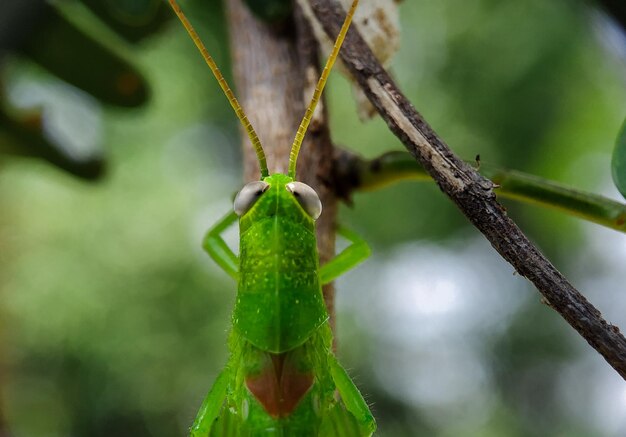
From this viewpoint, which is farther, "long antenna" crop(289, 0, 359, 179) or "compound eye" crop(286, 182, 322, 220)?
"compound eye" crop(286, 182, 322, 220)

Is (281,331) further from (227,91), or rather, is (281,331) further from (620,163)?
(620,163)

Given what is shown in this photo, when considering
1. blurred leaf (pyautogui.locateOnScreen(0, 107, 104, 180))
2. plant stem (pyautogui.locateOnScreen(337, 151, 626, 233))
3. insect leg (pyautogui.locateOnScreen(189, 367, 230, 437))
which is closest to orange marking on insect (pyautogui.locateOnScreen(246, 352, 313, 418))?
insect leg (pyautogui.locateOnScreen(189, 367, 230, 437))

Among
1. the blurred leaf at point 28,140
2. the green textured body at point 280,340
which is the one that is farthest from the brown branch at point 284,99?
the blurred leaf at point 28,140

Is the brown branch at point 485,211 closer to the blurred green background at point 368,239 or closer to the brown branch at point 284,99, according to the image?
the brown branch at point 284,99

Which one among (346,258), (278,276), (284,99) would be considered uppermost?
(284,99)

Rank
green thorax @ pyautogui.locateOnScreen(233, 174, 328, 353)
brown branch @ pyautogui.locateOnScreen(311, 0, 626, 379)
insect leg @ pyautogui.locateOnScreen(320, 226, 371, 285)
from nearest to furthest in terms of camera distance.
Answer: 1. brown branch @ pyautogui.locateOnScreen(311, 0, 626, 379)
2. green thorax @ pyautogui.locateOnScreen(233, 174, 328, 353)
3. insect leg @ pyautogui.locateOnScreen(320, 226, 371, 285)

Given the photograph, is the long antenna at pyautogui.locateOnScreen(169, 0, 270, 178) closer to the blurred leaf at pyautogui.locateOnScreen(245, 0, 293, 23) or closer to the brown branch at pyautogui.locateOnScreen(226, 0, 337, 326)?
the brown branch at pyautogui.locateOnScreen(226, 0, 337, 326)

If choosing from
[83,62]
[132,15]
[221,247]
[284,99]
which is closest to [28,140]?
[83,62]
